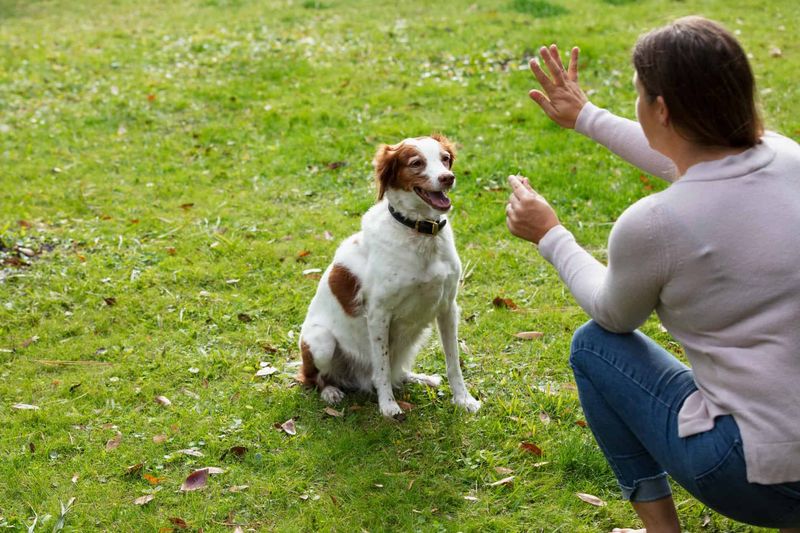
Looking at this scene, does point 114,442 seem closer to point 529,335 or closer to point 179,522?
point 179,522

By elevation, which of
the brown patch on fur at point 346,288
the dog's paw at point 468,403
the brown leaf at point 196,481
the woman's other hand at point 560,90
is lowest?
the brown leaf at point 196,481

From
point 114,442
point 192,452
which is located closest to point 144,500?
point 192,452

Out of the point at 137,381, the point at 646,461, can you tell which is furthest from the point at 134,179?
the point at 646,461

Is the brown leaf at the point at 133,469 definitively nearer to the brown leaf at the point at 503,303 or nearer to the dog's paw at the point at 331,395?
the dog's paw at the point at 331,395

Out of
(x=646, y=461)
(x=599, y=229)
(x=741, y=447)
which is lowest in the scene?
(x=599, y=229)

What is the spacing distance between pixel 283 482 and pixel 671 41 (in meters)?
2.39

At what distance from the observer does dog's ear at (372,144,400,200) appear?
3805mm

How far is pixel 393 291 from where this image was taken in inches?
150

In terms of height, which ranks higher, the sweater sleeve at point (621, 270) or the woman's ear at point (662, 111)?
the woman's ear at point (662, 111)

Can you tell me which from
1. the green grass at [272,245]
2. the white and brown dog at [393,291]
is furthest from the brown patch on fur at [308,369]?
the green grass at [272,245]

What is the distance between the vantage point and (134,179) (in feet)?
23.3

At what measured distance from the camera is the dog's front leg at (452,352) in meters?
4.00

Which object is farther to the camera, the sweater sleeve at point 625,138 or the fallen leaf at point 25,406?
the fallen leaf at point 25,406

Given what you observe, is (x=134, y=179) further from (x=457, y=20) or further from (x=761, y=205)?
(x=761, y=205)
